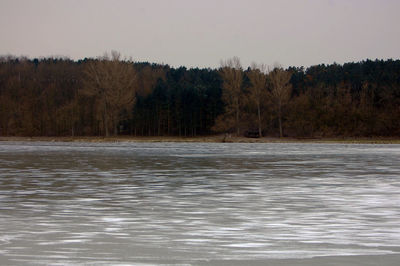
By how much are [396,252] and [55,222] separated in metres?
5.82

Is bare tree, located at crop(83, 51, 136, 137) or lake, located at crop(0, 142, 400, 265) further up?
bare tree, located at crop(83, 51, 136, 137)

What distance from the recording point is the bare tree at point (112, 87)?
85.7 metres

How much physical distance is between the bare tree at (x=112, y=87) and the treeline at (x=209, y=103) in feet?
0.53

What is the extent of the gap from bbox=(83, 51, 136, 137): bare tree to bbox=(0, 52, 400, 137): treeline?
0.53 feet

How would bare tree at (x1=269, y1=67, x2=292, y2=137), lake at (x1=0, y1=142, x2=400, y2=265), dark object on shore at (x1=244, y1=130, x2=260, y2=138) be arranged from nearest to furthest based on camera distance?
lake at (x1=0, y1=142, x2=400, y2=265)
dark object on shore at (x1=244, y1=130, x2=260, y2=138)
bare tree at (x1=269, y1=67, x2=292, y2=137)

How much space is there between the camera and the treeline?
86.9 m

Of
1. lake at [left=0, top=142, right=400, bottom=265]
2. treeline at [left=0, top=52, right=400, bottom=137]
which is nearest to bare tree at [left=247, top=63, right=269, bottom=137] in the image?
treeline at [left=0, top=52, right=400, bottom=137]

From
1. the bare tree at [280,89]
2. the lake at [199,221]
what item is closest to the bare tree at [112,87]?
the bare tree at [280,89]

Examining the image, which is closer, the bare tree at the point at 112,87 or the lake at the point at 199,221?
the lake at the point at 199,221

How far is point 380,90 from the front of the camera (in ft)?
328

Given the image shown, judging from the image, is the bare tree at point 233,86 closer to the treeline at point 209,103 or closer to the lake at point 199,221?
the treeline at point 209,103

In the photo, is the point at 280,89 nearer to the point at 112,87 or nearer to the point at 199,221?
the point at 112,87

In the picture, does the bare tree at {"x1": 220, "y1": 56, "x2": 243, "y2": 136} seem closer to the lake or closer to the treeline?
the treeline

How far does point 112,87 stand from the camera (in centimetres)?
8625
